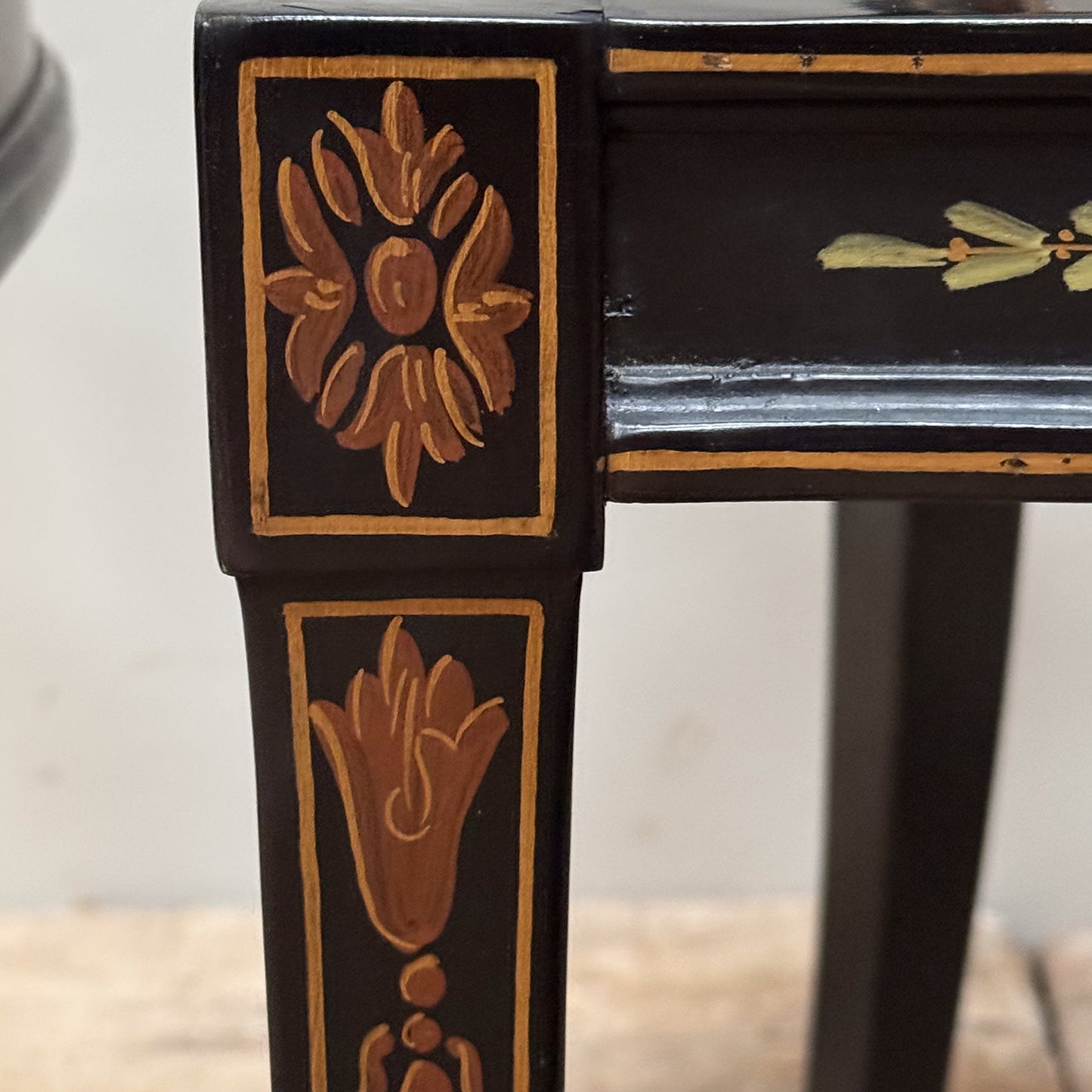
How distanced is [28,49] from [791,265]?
0.26 meters

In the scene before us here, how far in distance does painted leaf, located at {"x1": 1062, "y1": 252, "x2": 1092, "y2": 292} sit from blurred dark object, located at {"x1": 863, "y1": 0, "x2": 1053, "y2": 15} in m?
0.05

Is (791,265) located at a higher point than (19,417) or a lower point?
higher

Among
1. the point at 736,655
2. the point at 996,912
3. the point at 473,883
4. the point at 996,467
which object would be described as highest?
the point at 996,467

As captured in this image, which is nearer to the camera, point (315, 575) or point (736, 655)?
point (315, 575)

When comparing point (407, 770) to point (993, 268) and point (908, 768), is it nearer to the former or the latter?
point (993, 268)

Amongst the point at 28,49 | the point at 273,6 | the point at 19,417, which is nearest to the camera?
the point at 273,6

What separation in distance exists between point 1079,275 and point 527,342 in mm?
118

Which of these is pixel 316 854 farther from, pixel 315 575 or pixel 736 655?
pixel 736 655

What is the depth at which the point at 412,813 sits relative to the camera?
1.19ft

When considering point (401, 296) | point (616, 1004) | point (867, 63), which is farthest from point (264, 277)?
point (616, 1004)

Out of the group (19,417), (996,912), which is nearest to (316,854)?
(19,417)

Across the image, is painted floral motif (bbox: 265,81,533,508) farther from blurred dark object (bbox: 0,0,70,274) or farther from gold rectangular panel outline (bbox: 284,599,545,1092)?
blurred dark object (bbox: 0,0,70,274)

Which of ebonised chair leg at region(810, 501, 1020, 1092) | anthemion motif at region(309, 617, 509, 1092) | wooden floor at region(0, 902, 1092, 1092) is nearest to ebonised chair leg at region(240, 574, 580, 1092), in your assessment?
anthemion motif at region(309, 617, 509, 1092)

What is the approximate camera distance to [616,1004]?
897 mm
